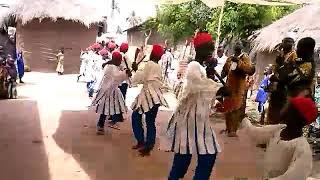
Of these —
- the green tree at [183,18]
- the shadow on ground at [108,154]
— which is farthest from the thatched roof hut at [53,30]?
the shadow on ground at [108,154]

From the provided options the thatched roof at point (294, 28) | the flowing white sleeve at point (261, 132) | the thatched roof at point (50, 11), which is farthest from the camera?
the thatched roof at point (50, 11)

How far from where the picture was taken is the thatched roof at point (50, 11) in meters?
21.2

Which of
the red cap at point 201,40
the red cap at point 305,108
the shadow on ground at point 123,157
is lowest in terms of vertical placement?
the shadow on ground at point 123,157

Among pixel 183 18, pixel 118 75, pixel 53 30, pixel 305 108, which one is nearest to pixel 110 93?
pixel 118 75

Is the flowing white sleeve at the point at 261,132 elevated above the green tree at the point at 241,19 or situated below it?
below

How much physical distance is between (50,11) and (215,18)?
7.16 meters

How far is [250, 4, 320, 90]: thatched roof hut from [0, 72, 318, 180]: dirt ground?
3.03 meters

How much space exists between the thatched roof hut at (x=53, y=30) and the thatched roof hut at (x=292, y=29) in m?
8.64

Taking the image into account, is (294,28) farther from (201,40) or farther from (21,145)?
(201,40)

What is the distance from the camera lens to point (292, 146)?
337 centimetres

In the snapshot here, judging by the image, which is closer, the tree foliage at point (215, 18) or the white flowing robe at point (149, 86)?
the white flowing robe at point (149, 86)

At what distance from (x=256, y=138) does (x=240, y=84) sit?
493 centimetres

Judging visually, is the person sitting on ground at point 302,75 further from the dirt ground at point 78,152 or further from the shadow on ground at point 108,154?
the shadow on ground at point 108,154

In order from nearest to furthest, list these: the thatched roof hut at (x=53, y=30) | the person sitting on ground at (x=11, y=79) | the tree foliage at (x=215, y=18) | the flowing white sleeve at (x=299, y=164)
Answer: the flowing white sleeve at (x=299, y=164) < the person sitting on ground at (x=11, y=79) < the tree foliage at (x=215, y=18) < the thatched roof hut at (x=53, y=30)
